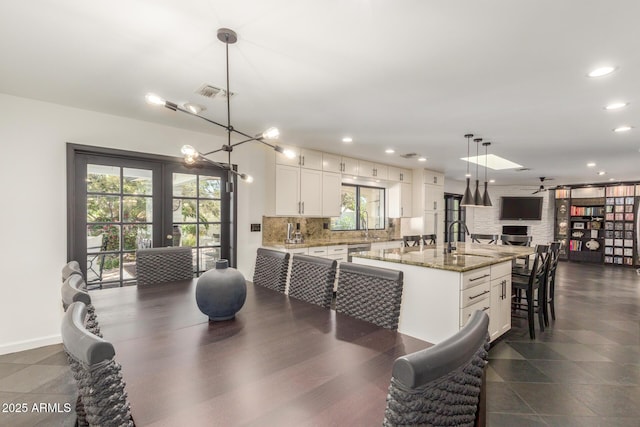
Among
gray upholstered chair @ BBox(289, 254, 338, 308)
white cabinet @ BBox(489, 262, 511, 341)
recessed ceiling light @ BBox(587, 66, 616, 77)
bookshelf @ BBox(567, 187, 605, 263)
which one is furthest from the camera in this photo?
bookshelf @ BBox(567, 187, 605, 263)

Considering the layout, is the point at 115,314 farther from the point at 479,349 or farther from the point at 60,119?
the point at 60,119

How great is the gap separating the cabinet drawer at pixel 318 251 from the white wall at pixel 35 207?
2.77 metres

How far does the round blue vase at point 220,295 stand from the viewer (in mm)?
1557

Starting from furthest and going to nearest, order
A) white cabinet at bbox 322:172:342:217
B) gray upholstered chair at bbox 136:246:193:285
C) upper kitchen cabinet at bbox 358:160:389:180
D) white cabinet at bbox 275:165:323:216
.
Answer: upper kitchen cabinet at bbox 358:160:389:180 → white cabinet at bbox 322:172:342:217 → white cabinet at bbox 275:165:323:216 → gray upholstered chair at bbox 136:246:193:285

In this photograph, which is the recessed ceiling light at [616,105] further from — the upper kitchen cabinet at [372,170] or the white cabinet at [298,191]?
the white cabinet at [298,191]

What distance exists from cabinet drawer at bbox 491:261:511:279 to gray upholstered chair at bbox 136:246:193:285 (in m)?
2.81

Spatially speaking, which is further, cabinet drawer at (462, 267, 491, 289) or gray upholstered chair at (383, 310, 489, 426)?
cabinet drawer at (462, 267, 491, 289)

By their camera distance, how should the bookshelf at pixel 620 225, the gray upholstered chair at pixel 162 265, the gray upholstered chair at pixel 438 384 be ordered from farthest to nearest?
1. the bookshelf at pixel 620 225
2. the gray upholstered chair at pixel 162 265
3. the gray upholstered chair at pixel 438 384

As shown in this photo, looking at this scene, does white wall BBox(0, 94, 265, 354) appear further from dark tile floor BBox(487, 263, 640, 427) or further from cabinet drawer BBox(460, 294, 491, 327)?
dark tile floor BBox(487, 263, 640, 427)

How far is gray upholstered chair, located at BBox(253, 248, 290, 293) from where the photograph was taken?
2.34 meters

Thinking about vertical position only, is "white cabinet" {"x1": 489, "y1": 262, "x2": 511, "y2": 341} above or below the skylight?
below

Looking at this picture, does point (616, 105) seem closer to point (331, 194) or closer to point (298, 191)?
point (331, 194)

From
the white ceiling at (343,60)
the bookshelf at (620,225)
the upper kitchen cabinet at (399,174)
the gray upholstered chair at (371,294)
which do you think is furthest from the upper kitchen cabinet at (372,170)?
the bookshelf at (620,225)

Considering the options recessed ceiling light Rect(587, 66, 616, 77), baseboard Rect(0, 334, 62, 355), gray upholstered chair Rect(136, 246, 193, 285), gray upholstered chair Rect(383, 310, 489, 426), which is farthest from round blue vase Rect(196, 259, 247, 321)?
recessed ceiling light Rect(587, 66, 616, 77)
